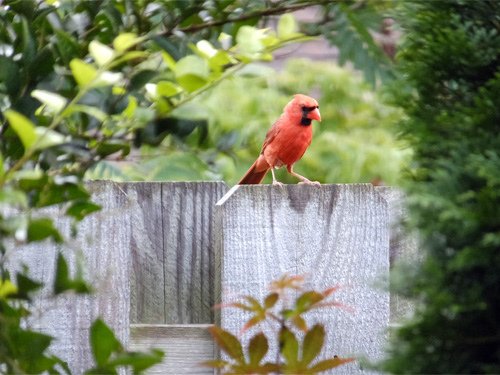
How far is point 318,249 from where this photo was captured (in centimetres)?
234

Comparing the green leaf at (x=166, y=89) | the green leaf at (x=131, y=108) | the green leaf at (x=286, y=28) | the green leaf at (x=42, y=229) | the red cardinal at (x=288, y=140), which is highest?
the green leaf at (x=42, y=229)

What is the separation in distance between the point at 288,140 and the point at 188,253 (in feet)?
4.28

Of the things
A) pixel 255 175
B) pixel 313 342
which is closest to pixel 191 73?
pixel 313 342

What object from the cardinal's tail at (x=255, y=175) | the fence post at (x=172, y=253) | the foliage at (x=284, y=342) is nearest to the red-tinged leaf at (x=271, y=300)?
the foliage at (x=284, y=342)

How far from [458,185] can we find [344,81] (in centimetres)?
446

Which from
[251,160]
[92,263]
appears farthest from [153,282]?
[251,160]

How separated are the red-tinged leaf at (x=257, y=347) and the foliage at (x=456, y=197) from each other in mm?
265

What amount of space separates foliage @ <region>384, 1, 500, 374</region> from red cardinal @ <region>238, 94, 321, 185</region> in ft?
6.29

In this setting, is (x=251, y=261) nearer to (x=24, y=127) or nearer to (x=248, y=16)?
(x=248, y=16)

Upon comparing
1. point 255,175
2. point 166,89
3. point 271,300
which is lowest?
point 255,175

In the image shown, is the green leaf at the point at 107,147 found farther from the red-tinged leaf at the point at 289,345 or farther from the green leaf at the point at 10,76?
the red-tinged leaf at the point at 289,345

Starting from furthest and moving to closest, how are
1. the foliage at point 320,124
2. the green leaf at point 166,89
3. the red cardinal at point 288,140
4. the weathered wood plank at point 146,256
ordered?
the foliage at point 320,124 < the red cardinal at point 288,140 < the weathered wood plank at point 146,256 < the green leaf at point 166,89

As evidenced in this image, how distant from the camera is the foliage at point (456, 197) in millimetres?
1535

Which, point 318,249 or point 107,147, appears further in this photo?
point 318,249
